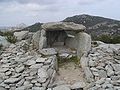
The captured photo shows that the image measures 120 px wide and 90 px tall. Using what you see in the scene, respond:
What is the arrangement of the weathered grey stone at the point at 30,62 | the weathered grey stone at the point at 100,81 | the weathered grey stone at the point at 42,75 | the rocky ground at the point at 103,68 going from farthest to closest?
the weathered grey stone at the point at 30,62, the weathered grey stone at the point at 42,75, the weathered grey stone at the point at 100,81, the rocky ground at the point at 103,68

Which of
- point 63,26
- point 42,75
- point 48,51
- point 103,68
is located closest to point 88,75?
point 103,68

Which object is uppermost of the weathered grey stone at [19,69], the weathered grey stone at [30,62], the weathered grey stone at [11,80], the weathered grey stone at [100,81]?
the weathered grey stone at [30,62]

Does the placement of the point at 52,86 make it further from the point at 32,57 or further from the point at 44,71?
the point at 32,57

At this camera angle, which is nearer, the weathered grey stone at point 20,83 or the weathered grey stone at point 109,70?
the weathered grey stone at point 20,83

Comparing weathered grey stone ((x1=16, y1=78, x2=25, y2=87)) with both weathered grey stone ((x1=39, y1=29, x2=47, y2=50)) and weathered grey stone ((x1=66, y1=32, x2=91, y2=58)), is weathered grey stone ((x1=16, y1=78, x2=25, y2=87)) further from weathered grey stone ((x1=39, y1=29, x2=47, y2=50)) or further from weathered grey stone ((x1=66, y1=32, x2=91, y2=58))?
weathered grey stone ((x1=66, y1=32, x2=91, y2=58))

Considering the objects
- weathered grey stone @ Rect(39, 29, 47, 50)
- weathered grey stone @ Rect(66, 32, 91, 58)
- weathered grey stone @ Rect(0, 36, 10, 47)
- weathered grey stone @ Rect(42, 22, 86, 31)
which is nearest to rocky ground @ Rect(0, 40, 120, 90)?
weathered grey stone @ Rect(66, 32, 91, 58)

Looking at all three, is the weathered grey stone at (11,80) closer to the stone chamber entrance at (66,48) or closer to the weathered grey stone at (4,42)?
the stone chamber entrance at (66,48)

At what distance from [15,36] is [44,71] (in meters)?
5.74

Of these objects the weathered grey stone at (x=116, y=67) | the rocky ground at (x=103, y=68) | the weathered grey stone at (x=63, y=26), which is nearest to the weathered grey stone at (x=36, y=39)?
the weathered grey stone at (x=63, y=26)

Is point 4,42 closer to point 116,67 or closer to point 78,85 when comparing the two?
point 78,85

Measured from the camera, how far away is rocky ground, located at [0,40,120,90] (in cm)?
1299

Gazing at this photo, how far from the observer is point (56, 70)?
1484cm

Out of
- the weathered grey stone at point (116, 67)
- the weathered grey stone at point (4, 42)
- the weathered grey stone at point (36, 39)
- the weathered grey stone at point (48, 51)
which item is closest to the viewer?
the weathered grey stone at point (116, 67)

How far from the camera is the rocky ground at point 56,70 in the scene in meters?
13.0
